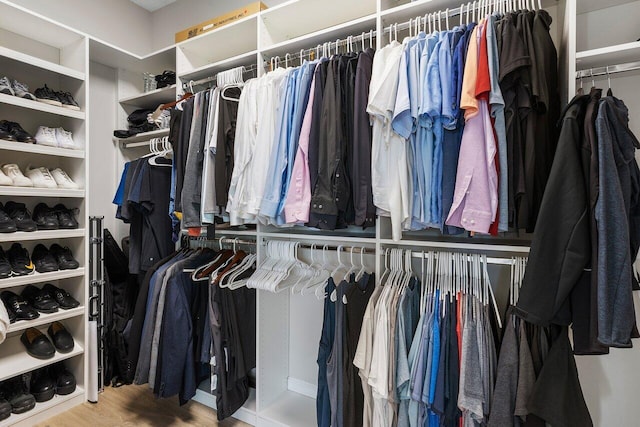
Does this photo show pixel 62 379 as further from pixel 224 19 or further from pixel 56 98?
pixel 224 19

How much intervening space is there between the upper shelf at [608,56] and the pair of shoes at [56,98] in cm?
268

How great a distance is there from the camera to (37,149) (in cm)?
190

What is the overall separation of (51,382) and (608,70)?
329cm

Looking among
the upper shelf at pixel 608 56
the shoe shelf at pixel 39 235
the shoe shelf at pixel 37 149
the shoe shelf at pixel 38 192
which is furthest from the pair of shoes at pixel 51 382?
the upper shelf at pixel 608 56

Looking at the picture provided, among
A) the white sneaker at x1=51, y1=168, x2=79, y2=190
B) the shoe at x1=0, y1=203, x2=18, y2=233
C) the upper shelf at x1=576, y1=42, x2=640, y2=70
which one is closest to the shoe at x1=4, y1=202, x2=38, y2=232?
the shoe at x1=0, y1=203, x2=18, y2=233

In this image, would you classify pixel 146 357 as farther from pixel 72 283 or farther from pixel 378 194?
pixel 378 194

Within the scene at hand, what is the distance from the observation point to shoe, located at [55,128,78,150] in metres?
2.04

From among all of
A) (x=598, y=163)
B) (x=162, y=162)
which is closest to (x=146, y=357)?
(x=162, y=162)

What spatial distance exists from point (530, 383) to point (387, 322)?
1.72 ft

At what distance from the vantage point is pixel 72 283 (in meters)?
2.18

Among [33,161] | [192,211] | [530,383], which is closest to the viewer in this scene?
[530,383]

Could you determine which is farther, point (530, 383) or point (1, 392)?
point (1, 392)

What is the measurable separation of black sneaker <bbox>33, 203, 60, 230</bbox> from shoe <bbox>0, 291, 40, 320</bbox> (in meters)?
0.43

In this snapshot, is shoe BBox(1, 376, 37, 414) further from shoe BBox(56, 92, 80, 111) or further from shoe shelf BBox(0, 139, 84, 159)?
shoe BBox(56, 92, 80, 111)
